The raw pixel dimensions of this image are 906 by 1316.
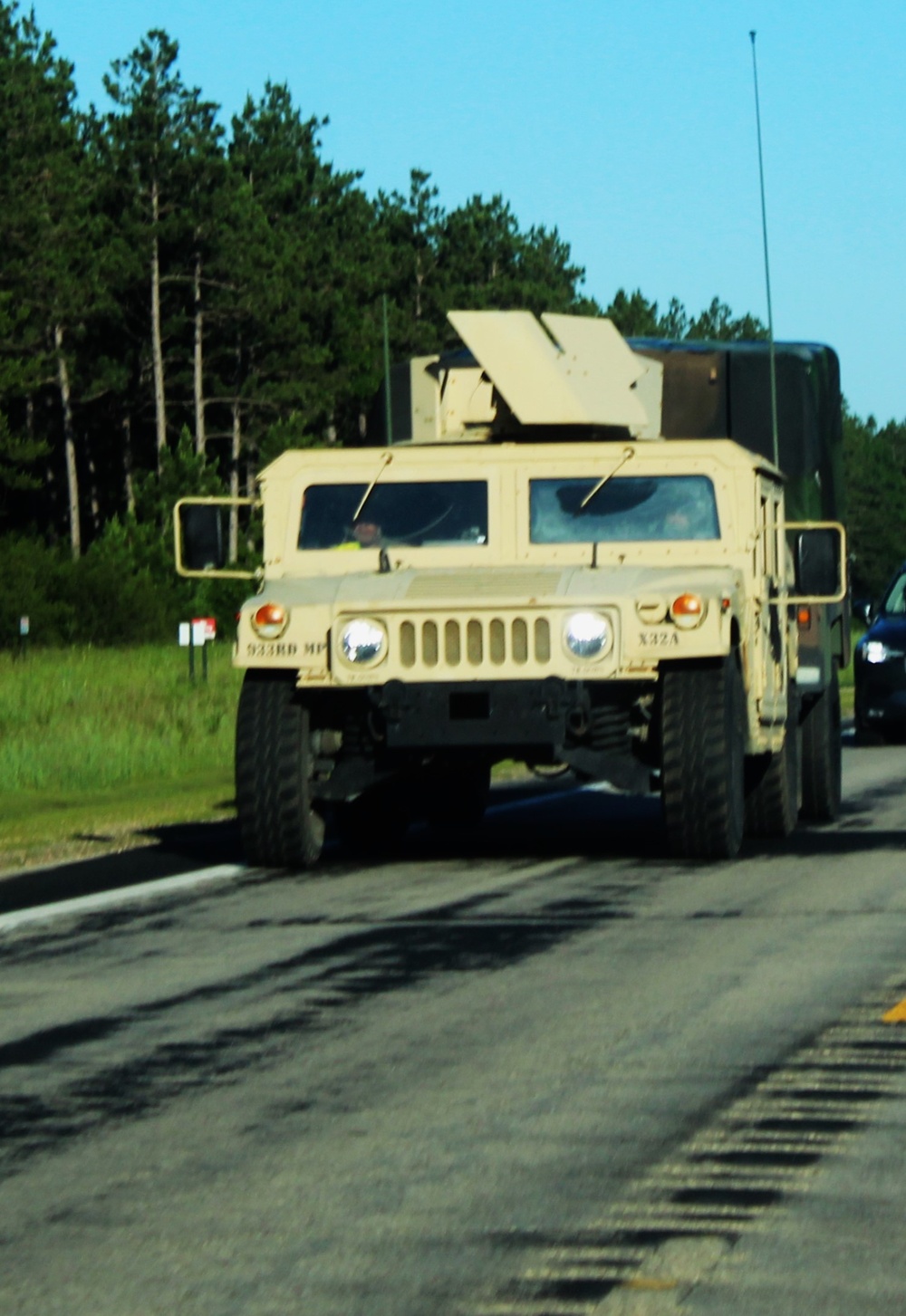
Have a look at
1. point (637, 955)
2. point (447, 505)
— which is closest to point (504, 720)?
point (447, 505)

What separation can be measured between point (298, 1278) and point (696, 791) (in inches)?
302

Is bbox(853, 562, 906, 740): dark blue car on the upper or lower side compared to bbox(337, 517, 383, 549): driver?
lower

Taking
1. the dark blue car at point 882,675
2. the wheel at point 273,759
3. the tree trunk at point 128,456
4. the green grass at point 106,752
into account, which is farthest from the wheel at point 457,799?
the tree trunk at point 128,456

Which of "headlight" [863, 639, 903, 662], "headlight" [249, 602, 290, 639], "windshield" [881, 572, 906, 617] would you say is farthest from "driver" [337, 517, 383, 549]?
"windshield" [881, 572, 906, 617]

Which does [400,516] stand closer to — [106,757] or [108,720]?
[106,757]

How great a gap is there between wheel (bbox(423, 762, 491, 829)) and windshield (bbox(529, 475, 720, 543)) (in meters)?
1.57

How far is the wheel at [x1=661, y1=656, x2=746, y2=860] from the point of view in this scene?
1242cm

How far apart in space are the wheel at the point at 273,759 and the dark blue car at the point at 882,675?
13.3 meters

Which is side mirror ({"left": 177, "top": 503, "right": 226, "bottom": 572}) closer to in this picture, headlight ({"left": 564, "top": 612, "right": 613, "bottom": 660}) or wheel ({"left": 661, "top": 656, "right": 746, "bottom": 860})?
headlight ({"left": 564, "top": 612, "right": 613, "bottom": 660})

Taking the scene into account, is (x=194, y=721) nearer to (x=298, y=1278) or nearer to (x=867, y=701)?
(x=867, y=701)

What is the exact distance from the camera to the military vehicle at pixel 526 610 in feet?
40.6

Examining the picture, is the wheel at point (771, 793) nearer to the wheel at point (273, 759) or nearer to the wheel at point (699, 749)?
the wheel at point (699, 749)

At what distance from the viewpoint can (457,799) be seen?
1557 cm

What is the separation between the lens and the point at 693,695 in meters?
12.4
